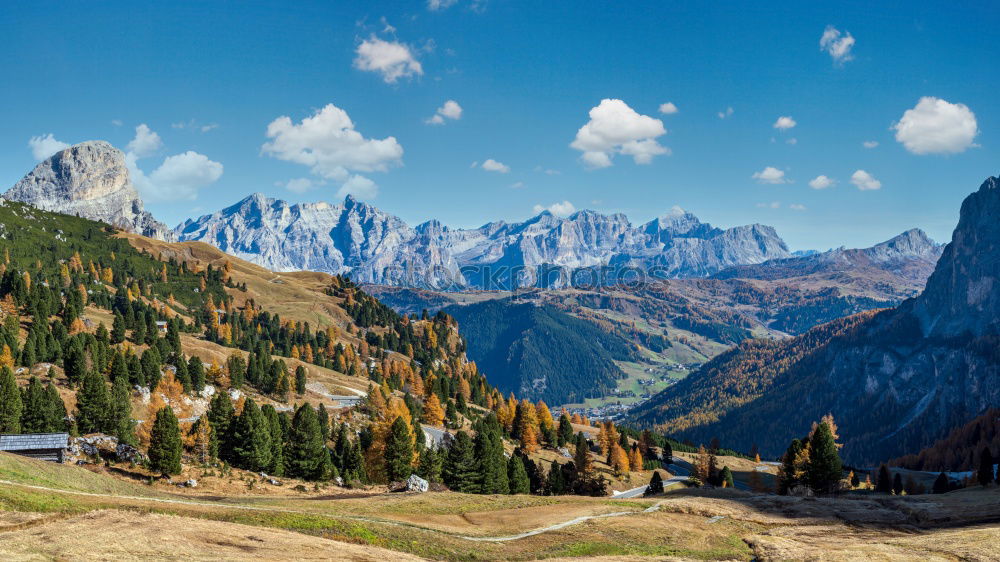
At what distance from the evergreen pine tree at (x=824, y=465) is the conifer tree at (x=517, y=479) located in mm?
49659

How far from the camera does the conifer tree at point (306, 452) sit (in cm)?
9375

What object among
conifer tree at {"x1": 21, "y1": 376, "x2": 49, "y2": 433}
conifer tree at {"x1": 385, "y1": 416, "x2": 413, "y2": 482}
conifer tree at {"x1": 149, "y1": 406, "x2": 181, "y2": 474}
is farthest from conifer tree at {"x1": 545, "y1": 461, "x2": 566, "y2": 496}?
conifer tree at {"x1": 21, "y1": 376, "x2": 49, "y2": 433}

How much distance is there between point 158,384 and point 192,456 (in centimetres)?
3614

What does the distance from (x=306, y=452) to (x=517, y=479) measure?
37.1 meters

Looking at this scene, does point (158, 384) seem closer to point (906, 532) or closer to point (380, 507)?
point (380, 507)

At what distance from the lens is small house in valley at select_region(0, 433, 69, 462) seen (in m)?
71.4

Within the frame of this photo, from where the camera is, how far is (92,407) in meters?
90.1

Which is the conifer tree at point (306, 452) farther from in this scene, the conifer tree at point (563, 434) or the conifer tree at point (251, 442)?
the conifer tree at point (563, 434)

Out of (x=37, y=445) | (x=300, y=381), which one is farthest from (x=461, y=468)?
(x=300, y=381)

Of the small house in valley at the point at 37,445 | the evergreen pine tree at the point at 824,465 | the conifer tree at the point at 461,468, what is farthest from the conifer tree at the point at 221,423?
the evergreen pine tree at the point at 824,465

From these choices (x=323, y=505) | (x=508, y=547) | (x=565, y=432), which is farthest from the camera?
(x=565, y=432)

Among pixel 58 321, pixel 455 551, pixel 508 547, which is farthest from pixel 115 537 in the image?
pixel 58 321

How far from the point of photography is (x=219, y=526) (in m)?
40.8

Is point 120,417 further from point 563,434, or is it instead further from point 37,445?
point 563,434
